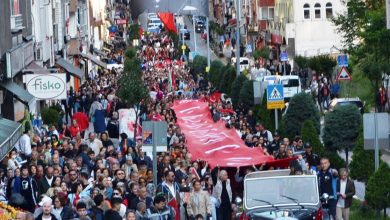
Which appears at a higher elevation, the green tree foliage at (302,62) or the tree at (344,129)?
the tree at (344,129)

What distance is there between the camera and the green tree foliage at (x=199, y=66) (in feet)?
268

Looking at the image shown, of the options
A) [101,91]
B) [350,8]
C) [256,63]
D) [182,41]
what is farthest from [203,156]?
[182,41]

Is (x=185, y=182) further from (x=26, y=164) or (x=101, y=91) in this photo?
(x=101, y=91)

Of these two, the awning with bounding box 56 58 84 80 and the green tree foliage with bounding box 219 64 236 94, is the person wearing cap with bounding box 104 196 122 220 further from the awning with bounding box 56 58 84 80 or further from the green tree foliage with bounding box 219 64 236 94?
the awning with bounding box 56 58 84 80

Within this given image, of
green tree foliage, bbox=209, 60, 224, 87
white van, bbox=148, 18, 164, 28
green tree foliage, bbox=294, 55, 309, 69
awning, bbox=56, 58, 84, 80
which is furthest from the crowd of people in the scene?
white van, bbox=148, 18, 164, 28

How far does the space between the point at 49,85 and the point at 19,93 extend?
2.36 meters

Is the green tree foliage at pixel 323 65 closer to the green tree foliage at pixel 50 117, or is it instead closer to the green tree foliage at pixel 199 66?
the green tree foliage at pixel 199 66

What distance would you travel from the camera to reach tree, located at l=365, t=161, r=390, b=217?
2544 centimetres

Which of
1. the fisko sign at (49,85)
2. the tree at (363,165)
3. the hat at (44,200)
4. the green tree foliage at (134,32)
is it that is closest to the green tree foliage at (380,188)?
the tree at (363,165)

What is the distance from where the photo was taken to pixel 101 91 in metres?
58.9

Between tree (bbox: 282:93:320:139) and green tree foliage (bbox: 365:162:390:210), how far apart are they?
494 inches

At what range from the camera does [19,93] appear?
38.3 metres

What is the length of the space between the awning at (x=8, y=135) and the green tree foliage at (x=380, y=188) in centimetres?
617

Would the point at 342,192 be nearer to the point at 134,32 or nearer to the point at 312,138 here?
the point at 312,138
